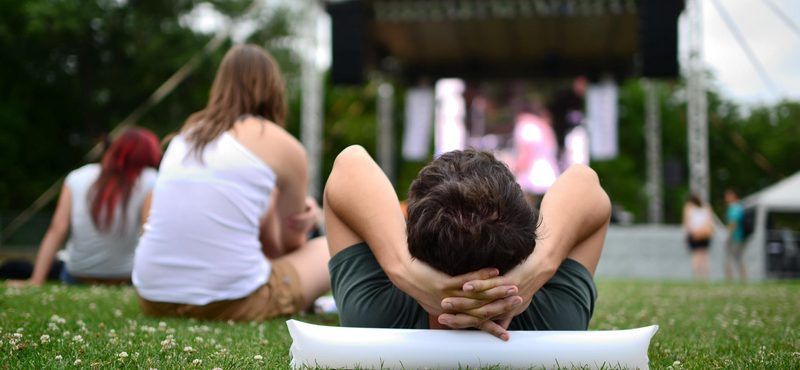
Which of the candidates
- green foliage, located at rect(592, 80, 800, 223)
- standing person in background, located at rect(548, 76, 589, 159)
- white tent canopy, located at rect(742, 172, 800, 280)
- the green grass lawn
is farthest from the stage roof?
green foliage, located at rect(592, 80, 800, 223)

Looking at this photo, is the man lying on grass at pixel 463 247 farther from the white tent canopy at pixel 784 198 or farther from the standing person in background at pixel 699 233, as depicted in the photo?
the white tent canopy at pixel 784 198

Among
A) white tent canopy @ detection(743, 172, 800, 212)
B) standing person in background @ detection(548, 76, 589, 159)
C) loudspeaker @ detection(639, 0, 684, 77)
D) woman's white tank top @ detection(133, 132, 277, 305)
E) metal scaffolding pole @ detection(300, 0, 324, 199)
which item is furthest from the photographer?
standing person in background @ detection(548, 76, 589, 159)

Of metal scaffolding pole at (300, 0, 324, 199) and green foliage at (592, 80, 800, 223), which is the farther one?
green foliage at (592, 80, 800, 223)

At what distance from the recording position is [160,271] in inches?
95.2

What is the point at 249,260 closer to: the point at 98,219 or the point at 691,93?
the point at 98,219

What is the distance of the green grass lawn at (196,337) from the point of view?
5.47 feet

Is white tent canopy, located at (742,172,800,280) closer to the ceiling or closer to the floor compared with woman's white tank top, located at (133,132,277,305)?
closer to the floor

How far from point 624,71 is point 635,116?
21914mm

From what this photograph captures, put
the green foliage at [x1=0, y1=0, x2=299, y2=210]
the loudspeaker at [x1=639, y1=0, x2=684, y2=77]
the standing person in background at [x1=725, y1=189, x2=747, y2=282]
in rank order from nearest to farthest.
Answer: the standing person in background at [x1=725, y1=189, x2=747, y2=282], the loudspeaker at [x1=639, y1=0, x2=684, y2=77], the green foliage at [x1=0, y1=0, x2=299, y2=210]

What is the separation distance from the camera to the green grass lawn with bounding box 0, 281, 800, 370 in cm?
167

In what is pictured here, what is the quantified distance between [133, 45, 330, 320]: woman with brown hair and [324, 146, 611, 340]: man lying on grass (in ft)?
2.55

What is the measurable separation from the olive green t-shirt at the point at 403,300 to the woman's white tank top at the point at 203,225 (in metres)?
0.84

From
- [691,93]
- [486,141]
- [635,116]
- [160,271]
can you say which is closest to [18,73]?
[486,141]

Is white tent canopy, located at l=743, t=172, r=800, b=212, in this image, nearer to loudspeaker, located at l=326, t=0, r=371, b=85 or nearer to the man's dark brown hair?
loudspeaker, located at l=326, t=0, r=371, b=85
